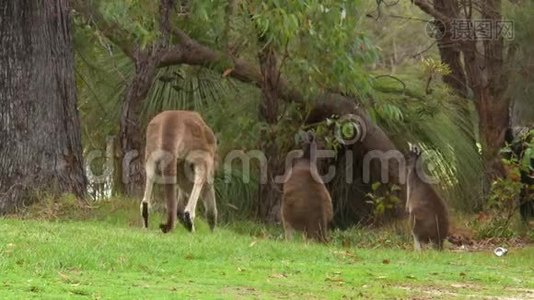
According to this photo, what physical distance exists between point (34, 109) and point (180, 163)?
6.63ft

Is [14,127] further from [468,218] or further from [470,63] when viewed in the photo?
[470,63]

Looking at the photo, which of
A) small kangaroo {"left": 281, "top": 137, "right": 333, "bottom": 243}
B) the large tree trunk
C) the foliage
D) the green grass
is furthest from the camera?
the foliage

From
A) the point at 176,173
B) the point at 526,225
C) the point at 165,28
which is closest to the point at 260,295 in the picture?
the point at 176,173

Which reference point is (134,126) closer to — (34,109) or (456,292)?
(34,109)

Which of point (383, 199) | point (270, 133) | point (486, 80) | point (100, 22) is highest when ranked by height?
point (100, 22)

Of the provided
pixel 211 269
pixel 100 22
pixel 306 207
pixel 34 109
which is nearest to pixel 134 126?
pixel 100 22

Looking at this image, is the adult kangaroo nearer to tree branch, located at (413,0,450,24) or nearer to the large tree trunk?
the large tree trunk

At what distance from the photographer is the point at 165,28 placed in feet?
54.2

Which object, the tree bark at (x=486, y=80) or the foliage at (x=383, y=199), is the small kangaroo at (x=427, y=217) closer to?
the foliage at (x=383, y=199)

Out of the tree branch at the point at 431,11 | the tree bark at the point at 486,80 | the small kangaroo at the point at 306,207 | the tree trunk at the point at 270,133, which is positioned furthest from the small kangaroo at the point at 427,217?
the tree branch at the point at 431,11

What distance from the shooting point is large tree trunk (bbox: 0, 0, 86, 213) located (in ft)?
48.1

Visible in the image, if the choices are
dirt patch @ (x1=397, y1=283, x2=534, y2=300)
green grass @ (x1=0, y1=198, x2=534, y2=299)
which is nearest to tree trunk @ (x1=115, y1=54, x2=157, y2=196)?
green grass @ (x1=0, y1=198, x2=534, y2=299)

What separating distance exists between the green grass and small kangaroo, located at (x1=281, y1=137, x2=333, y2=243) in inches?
60.4

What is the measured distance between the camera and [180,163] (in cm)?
1430
